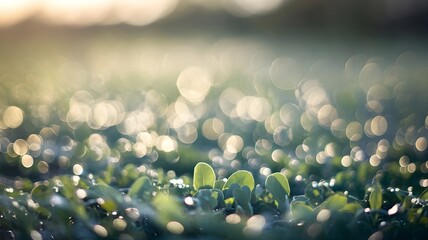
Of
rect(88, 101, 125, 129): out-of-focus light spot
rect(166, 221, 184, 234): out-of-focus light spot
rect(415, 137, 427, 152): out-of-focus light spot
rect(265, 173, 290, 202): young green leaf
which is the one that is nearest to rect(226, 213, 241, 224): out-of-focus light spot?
rect(166, 221, 184, 234): out-of-focus light spot

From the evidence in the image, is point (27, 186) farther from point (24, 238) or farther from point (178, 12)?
point (178, 12)

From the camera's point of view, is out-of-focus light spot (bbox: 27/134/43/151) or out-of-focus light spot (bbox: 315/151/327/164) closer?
out-of-focus light spot (bbox: 315/151/327/164)

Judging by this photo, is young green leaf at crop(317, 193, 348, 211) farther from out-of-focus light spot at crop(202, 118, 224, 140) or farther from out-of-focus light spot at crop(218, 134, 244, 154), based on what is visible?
out-of-focus light spot at crop(202, 118, 224, 140)

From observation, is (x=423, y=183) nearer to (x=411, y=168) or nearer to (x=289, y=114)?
(x=411, y=168)

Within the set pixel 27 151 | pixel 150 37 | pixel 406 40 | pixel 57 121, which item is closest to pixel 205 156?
pixel 27 151

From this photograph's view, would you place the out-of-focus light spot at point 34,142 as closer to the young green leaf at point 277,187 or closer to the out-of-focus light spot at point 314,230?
the young green leaf at point 277,187

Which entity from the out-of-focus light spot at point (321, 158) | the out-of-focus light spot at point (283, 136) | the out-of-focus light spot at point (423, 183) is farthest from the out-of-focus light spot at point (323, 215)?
the out-of-focus light spot at point (283, 136)

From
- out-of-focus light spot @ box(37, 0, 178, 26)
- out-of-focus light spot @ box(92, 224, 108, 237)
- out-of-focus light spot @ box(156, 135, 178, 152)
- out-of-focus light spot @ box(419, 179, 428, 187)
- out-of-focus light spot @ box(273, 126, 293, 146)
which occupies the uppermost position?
out-of-focus light spot @ box(37, 0, 178, 26)
